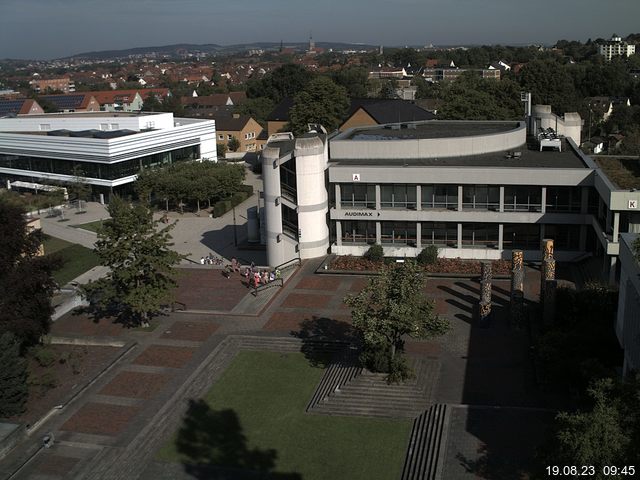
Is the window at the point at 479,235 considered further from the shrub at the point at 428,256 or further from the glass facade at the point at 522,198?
the shrub at the point at 428,256

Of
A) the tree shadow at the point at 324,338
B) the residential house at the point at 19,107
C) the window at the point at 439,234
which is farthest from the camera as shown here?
the residential house at the point at 19,107

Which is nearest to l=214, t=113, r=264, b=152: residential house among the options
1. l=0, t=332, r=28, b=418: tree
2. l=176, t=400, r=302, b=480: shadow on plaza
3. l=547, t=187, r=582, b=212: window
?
l=547, t=187, r=582, b=212: window

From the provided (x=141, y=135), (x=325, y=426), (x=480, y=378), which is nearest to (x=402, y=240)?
(x=480, y=378)

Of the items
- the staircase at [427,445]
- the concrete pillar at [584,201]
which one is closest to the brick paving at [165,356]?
the staircase at [427,445]

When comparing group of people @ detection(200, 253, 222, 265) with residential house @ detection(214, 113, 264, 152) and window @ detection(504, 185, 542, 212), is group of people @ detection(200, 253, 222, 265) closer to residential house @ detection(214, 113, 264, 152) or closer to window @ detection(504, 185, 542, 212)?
window @ detection(504, 185, 542, 212)

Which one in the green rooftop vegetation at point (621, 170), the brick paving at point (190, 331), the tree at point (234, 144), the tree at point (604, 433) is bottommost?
the brick paving at point (190, 331)

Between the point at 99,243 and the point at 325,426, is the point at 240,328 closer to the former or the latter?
the point at 99,243
